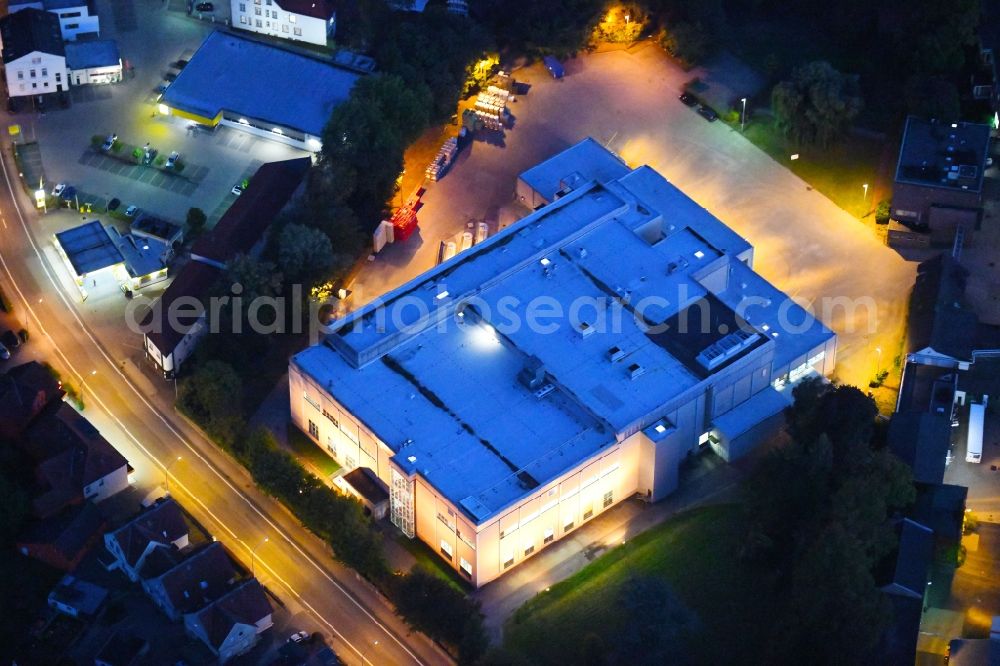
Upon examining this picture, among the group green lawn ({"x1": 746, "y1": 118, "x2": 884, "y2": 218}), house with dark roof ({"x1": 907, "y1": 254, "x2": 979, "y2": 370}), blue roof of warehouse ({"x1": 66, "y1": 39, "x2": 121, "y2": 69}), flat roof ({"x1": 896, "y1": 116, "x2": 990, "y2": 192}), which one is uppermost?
blue roof of warehouse ({"x1": 66, "y1": 39, "x2": 121, "y2": 69})

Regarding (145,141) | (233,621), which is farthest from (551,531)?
(145,141)

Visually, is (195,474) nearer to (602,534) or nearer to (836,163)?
(602,534)

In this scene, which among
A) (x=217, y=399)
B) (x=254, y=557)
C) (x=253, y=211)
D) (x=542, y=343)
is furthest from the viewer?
(x=253, y=211)

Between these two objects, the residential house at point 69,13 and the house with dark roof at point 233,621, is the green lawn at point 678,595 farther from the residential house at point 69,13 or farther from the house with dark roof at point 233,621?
the residential house at point 69,13

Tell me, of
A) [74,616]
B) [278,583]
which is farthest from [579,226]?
[74,616]

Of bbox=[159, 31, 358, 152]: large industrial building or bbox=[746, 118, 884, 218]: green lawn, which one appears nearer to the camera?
bbox=[746, 118, 884, 218]: green lawn

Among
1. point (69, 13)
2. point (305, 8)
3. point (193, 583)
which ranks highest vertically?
point (305, 8)

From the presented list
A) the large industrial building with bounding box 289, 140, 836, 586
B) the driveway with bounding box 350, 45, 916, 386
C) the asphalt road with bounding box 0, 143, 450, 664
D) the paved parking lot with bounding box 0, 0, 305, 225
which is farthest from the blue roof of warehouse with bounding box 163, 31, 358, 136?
the large industrial building with bounding box 289, 140, 836, 586

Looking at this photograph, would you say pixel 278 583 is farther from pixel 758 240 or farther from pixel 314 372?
pixel 758 240

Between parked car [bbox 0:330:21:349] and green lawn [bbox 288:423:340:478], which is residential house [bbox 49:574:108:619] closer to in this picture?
green lawn [bbox 288:423:340:478]

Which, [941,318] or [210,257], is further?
[210,257]
